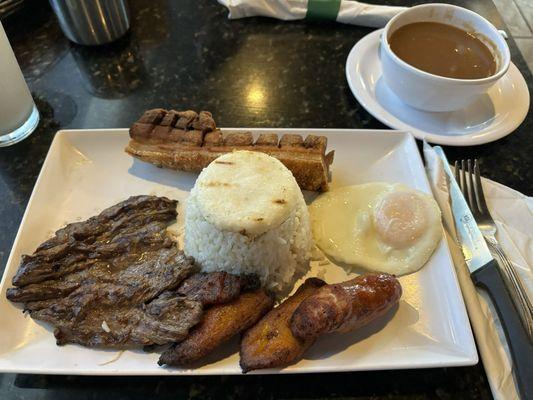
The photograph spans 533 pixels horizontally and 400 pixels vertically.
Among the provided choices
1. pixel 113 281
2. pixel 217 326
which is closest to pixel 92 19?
pixel 113 281

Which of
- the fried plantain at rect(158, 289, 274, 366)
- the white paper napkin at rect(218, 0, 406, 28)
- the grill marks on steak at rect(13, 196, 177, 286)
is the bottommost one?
the fried plantain at rect(158, 289, 274, 366)

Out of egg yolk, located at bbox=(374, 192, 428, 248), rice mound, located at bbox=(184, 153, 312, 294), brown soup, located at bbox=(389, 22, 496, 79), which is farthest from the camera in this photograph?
brown soup, located at bbox=(389, 22, 496, 79)

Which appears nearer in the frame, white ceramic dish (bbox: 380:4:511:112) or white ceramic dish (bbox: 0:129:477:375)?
white ceramic dish (bbox: 0:129:477:375)

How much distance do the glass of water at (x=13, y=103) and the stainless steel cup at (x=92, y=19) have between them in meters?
0.54

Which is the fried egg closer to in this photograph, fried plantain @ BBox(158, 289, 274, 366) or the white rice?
the white rice

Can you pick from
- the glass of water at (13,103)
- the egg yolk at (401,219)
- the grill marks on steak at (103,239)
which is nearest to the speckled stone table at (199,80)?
the glass of water at (13,103)

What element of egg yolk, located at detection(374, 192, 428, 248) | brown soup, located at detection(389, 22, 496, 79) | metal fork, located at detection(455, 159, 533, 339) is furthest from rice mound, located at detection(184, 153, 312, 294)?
brown soup, located at detection(389, 22, 496, 79)

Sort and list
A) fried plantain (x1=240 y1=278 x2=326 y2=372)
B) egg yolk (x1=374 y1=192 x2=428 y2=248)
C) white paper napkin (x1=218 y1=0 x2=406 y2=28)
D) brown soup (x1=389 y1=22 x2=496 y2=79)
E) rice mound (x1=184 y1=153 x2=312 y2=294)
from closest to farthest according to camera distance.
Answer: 1. fried plantain (x1=240 y1=278 x2=326 y2=372)
2. rice mound (x1=184 y1=153 x2=312 y2=294)
3. egg yolk (x1=374 y1=192 x2=428 y2=248)
4. brown soup (x1=389 y1=22 x2=496 y2=79)
5. white paper napkin (x1=218 y1=0 x2=406 y2=28)

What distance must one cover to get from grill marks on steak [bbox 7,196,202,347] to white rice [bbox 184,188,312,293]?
10cm

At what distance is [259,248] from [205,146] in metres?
0.65

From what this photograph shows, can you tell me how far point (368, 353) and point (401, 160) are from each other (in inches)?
37.5

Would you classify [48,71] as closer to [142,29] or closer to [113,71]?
[113,71]

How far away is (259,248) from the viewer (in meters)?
1.74

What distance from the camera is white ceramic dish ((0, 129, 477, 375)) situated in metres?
1.49
